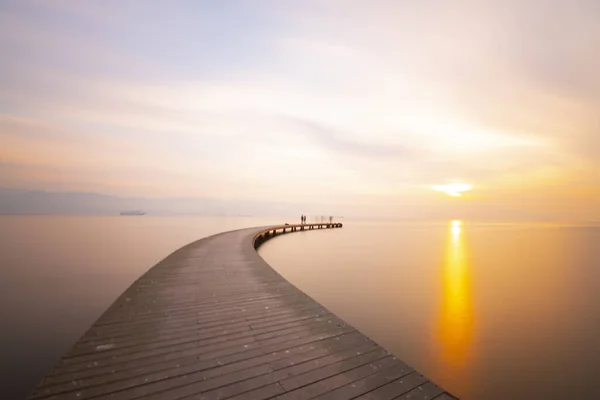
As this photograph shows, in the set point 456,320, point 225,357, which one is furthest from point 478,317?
point 225,357

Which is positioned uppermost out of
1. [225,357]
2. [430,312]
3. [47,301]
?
[225,357]

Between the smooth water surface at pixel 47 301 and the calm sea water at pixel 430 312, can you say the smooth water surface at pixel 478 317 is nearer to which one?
the calm sea water at pixel 430 312

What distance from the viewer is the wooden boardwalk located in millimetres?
3266

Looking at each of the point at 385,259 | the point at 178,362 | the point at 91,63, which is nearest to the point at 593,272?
the point at 385,259

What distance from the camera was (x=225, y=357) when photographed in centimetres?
403

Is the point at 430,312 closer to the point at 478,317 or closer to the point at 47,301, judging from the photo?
the point at 478,317

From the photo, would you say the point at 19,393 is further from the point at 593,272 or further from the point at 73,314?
the point at 593,272

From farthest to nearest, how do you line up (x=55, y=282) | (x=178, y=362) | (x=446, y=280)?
(x=446, y=280) → (x=55, y=282) → (x=178, y=362)

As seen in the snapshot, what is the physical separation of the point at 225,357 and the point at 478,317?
394 inches

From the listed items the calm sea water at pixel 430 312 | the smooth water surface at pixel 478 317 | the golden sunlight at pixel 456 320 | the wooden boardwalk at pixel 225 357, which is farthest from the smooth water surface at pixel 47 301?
the golden sunlight at pixel 456 320

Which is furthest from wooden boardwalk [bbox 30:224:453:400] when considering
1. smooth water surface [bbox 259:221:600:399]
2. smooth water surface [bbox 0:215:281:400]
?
smooth water surface [bbox 259:221:600:399]

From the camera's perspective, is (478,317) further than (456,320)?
Yes

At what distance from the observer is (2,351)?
23.0 ft

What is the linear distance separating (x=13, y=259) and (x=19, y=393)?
21.2m
